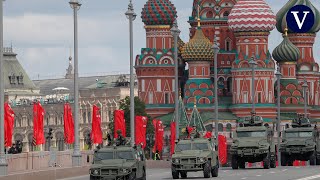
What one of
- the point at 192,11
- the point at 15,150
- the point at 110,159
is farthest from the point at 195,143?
the point at 192,11

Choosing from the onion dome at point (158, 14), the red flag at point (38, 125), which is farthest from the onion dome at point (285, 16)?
the red flag at point (38, 125)

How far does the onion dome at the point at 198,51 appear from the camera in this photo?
165000 mm

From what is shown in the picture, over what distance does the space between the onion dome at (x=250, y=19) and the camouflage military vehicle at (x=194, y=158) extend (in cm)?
10185

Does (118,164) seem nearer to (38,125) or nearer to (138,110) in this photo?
(38,125)

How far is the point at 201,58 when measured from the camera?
543ft

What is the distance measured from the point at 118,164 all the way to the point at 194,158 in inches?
276

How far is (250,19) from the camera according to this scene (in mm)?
161000

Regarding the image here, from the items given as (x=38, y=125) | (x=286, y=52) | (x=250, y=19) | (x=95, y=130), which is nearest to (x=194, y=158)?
(x=38, y=125)

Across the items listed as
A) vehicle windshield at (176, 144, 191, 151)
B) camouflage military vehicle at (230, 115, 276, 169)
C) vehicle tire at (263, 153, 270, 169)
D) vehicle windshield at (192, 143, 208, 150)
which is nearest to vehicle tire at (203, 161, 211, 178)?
vehicle windshield at (192, 143, 208, 150)

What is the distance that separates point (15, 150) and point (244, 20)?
3772 inches

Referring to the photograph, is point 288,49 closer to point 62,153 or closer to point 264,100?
point 264,100

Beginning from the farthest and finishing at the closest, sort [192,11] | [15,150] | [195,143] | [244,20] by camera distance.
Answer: [192,11] < [244,20] < [15,150] < [195,143]

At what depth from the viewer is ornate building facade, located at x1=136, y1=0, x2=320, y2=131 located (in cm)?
16175

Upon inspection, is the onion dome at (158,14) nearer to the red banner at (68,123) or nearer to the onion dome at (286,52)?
the onion dome at (286,52)
